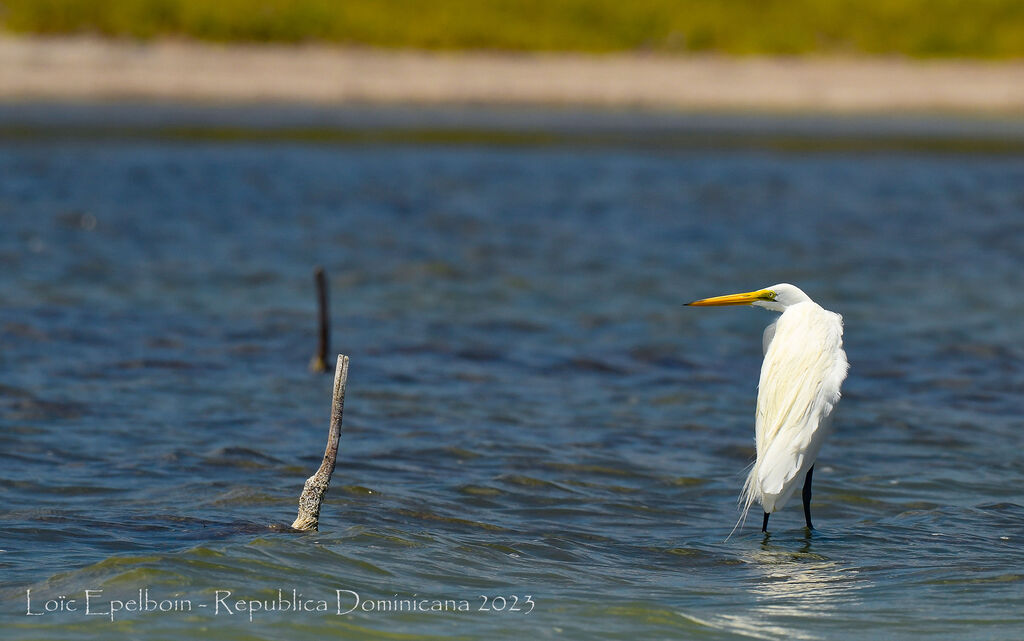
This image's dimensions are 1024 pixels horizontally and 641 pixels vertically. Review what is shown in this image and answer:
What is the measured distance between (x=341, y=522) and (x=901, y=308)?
9278 mm

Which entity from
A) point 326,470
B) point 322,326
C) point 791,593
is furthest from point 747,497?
point 322,326

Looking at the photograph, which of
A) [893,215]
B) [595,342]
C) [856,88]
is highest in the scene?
[856,88]

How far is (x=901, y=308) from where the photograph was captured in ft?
50.4

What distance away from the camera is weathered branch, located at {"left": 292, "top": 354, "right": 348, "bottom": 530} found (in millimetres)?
7035

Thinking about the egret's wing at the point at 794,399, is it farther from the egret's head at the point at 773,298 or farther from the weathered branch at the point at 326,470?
the weathered branch at the point at 326,470

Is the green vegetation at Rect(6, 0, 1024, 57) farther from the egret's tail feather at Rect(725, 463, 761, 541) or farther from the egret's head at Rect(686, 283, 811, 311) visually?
the egret's tail feather at Rect(725, 463, 761, 541)

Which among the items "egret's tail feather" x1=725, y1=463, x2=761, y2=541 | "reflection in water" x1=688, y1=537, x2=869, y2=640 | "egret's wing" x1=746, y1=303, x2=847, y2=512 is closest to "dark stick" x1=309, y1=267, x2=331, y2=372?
"egret's tail feather" x1=725, y1=463, x2=761, y2=541

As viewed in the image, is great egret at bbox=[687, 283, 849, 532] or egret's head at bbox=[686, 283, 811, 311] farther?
egret's head at bbox=[686, 283, 811, 311]

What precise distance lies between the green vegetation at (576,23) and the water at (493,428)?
34899 millimetres

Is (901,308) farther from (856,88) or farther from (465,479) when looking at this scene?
(856,88)

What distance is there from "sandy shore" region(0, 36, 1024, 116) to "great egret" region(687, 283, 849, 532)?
42.2 m

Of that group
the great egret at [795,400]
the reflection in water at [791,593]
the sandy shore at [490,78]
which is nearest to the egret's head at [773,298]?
the great egret at [795,400]

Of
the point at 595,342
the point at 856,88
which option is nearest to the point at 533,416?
the point at 595,342

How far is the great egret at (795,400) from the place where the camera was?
25.2 feet
